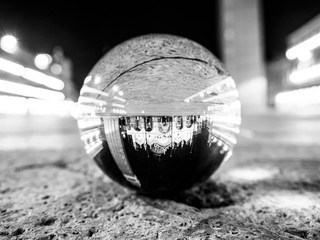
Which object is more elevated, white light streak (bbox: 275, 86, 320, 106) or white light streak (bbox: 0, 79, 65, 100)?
white light streak (bbox: 0, 79, 65, 100)

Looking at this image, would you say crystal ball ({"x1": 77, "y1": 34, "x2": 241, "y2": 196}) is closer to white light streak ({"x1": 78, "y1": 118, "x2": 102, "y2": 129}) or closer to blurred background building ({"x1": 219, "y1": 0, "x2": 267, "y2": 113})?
white light streak ({"x1": 78, "y1": 118, "x2": 102, "y2": 129})

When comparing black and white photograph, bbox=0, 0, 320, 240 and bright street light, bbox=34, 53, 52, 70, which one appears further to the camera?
bright street light, bbox=34, 53, 52, 70

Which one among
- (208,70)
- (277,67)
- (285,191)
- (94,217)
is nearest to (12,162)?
(94,217)

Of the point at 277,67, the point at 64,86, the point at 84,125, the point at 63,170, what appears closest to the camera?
the point at 84,125

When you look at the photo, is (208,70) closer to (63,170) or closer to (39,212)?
(39,212)

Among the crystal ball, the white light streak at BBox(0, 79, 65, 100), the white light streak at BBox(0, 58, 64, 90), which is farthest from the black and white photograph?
the white light streak at BBox(0, 79, 65, 100)

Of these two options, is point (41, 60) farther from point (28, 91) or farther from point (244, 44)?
point (244, 44)
